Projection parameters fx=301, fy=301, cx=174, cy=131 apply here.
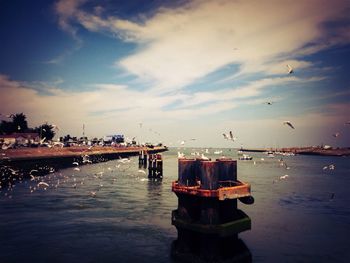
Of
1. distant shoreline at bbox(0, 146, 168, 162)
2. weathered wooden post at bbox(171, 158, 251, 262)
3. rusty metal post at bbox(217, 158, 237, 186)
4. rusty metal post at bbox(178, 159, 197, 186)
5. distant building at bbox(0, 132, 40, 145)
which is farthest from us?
distant building at bbox(0, 132, 40, 145)

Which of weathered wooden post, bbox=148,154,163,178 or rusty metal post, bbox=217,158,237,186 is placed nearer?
rusty metal post, bbox=217,158,237,186

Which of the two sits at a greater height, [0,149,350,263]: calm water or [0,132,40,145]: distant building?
[0,132,40,145]: distant building

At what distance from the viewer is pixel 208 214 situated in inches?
325

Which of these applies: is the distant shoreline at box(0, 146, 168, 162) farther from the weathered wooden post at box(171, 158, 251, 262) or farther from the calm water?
the weathered wooden post at box(171, 158, 251, 262)

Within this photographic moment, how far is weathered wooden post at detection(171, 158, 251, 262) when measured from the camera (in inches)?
323

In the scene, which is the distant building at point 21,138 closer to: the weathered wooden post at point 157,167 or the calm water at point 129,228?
the weathered wooden post at point 157,167

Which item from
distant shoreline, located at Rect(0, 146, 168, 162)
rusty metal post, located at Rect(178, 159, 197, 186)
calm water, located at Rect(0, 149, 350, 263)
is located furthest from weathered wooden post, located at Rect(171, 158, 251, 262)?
distant shoreline, located at Rect(0, 146, 168, 162)

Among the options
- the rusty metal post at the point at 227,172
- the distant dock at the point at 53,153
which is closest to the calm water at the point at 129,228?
the rusty metal post at the point at 227,172

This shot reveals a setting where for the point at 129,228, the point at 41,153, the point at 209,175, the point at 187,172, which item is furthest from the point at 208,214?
the point at 41,153

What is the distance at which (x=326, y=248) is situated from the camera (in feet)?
44.4

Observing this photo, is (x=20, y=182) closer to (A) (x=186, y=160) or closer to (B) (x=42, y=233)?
(B) (x=42, y=233)

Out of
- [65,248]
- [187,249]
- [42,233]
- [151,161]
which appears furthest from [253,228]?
[151,161]

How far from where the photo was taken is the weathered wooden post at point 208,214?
8205 millimetres

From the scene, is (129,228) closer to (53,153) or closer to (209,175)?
(209,175)
